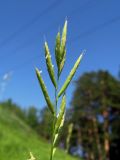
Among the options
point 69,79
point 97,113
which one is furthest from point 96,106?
point 69,79

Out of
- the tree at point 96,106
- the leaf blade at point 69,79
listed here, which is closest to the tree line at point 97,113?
the tree at point 96,106

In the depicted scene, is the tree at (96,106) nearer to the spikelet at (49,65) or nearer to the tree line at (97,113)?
the tree line at (97,113)

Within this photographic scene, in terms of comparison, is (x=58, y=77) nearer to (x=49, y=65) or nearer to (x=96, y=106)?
(x=49, y=65)

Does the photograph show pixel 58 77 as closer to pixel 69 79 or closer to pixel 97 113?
pixel 69 79

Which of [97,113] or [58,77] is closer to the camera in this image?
[58,77]

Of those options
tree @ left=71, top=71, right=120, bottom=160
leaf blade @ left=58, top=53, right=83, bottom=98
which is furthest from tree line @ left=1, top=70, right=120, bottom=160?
leaf blade @ left=58, top=53, right=83, bottom=98

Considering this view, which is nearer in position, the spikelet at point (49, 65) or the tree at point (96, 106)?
the spikelet at point (49, 65)

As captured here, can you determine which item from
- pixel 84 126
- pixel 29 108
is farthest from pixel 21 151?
pixel 29 108

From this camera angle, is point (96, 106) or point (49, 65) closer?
point (49, 65)

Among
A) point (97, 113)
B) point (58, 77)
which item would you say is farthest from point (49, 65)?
point (97, 113)

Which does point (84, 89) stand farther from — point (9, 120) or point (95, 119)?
point (9, 120)

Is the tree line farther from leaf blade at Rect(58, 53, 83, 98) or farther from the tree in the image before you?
leaf blade at Rect(58, 53, 83, 98)

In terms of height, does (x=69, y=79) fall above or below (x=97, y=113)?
below
